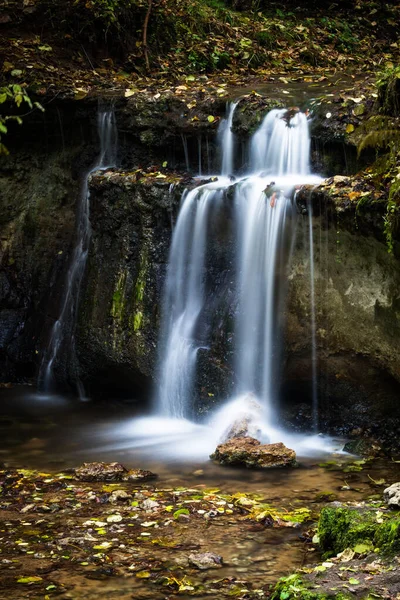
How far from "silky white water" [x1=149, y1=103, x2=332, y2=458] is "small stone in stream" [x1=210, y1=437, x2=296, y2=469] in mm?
393

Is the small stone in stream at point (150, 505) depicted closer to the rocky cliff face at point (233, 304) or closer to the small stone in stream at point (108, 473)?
the small stone in stream at point (108, 473)

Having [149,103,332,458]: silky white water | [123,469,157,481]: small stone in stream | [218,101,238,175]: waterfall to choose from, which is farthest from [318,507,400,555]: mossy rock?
[218,101,238,175]: waterfall

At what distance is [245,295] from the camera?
8406 mm

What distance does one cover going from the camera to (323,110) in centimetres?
879

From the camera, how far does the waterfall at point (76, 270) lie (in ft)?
33.3

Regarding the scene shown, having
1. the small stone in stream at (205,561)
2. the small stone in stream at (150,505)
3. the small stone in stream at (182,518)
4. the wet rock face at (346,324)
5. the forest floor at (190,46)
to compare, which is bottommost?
the small stone in stream at (205,561)

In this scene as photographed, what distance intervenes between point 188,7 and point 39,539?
11786 mm

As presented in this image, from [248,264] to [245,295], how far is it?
1.21ft

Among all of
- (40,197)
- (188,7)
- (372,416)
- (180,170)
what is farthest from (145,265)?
(188,7)

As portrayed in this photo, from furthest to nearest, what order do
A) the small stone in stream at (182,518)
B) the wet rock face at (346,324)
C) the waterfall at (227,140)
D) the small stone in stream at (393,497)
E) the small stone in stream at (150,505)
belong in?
the waterfall at (227,140), the wet rock face at (346,324), the small stone in stream at (150,505), the small stone in stream at (182,518), the small stone in stream at (393,497)

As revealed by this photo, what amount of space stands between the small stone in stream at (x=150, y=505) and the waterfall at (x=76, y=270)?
14.7 ft

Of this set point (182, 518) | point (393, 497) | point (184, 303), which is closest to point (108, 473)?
point (182, 518)

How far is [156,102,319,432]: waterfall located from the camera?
820 cm

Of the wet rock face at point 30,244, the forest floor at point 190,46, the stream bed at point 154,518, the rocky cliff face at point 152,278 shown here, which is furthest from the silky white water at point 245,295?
the wet rock face at point 30,244
